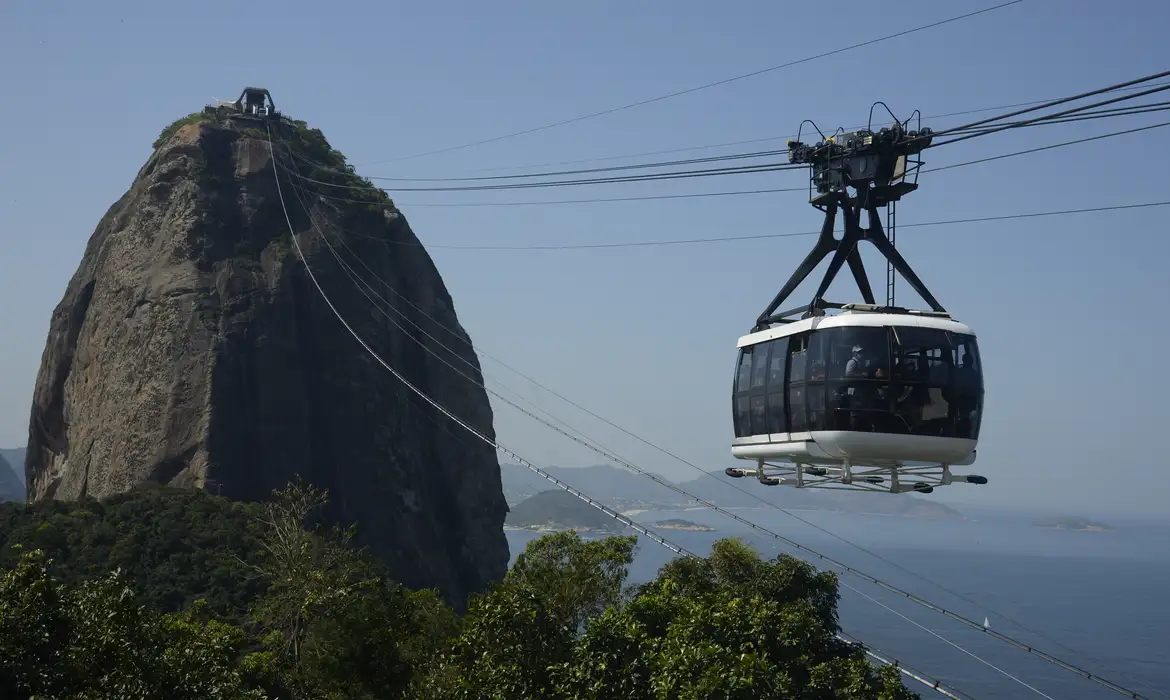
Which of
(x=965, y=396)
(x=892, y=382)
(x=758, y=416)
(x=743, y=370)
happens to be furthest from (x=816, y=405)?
(x=743, y=370)

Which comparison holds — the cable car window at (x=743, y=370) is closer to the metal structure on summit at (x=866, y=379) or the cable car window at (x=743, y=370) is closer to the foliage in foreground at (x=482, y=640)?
the metal structure on summit at (x=866, y=379)

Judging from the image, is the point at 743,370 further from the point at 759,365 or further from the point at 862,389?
the point at 862,389

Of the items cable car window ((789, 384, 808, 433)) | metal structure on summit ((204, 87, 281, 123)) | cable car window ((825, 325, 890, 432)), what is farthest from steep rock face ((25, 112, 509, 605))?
cable car window ((825, 325, 890, 432))

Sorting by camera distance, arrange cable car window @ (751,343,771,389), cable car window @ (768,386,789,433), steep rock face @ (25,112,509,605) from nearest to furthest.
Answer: cable car window @ (768,386,789,433) < cable car window @ (751,343,771,389) < steep rock face @ (25,112,509,605)

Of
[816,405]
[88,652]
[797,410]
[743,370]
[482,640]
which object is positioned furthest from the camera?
[743,370]

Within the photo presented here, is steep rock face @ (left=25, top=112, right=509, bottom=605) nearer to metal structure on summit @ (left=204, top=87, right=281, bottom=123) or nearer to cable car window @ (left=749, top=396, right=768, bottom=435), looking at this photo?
metal structure on summit @ (left=204, top=87, right=281, bottom=123)
